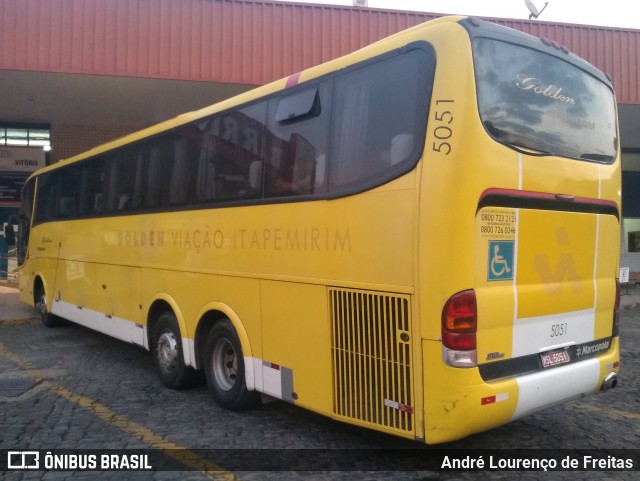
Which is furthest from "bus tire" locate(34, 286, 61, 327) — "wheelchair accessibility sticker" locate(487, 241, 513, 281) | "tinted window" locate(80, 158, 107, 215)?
"wheelchair accessibility sticker" locate(487, 241, 513, 281)

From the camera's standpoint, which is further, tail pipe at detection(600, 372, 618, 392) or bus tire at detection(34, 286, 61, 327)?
bus tire at detection(34, 286, 61, 327)

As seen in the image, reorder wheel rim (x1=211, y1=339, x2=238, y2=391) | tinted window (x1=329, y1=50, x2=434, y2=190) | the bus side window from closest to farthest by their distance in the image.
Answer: tinted window (x1=329, y1=50, x2=434, y2=190), wheel rim (x1=211, y1=339, x2=238, y2=391), the bus side window

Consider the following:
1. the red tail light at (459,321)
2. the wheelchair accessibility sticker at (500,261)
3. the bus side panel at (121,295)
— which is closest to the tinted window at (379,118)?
the wheelchair accessibility sticker at (500,261)

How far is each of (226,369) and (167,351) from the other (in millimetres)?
1066

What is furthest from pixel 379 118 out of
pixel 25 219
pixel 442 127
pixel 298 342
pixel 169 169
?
pixel 25 219

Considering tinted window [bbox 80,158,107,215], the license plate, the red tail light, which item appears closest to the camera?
the red tail light

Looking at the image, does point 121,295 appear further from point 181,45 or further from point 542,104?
point 542,104

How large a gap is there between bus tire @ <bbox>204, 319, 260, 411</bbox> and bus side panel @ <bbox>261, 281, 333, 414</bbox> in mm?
443

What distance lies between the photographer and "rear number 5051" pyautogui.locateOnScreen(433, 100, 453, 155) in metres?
A: 3.66

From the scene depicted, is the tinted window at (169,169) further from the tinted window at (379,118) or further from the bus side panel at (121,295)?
the tinted window at (379,118)

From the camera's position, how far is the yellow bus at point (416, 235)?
12.0 feet

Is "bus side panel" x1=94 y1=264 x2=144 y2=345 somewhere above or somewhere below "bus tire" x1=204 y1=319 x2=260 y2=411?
above

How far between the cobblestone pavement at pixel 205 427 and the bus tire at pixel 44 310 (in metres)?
3.56

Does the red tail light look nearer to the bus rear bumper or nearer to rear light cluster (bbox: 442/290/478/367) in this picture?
rear light cluster (bbox: 442/290/478/367)
